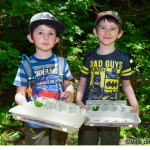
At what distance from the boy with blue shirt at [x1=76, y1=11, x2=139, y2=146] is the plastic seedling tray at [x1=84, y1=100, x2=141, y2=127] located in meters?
0.19

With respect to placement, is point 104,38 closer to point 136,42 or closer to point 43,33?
point 43,33

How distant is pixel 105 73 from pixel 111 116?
598mm

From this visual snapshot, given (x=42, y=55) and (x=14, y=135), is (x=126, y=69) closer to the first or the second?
(x=42, y=55)

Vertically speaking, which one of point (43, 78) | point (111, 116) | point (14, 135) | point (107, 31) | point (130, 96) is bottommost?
point (14, 135)

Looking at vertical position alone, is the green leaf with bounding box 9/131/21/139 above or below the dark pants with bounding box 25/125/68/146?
below

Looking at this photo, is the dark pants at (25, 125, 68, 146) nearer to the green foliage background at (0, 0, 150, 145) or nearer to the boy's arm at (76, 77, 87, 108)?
the boy's arm at (76, 77, 87, 108)

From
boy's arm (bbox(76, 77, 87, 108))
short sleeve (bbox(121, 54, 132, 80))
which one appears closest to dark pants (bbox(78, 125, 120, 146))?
boy's arm (bbox(76, 77, 87, 108))

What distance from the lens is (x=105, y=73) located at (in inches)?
82.3

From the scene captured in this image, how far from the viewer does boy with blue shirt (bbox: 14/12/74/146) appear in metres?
1.89

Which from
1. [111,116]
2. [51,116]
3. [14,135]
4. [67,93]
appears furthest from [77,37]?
[51,116]

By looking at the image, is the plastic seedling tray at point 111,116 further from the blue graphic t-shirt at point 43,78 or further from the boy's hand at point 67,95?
the blue graphic t-shirt at point 43,78

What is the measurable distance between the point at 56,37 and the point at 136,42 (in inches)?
154

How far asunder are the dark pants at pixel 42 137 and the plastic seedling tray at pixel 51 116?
45 centimetres

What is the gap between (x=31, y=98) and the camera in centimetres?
195
